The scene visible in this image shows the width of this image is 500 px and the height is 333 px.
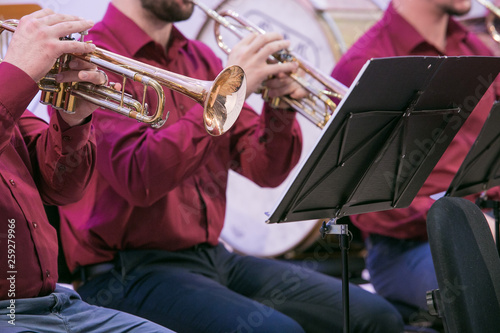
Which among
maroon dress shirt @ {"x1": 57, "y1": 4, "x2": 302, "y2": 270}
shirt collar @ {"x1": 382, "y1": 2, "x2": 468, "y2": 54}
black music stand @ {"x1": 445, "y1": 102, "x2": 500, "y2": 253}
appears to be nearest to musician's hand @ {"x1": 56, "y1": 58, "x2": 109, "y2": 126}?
maroon dress shirt @ {"x1": 57, "y1": 4, "x2": 302, "y2": 270}

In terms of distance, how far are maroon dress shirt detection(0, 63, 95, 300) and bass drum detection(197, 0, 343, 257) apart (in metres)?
1.43

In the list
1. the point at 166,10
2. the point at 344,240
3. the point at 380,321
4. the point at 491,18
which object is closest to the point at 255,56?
the point at 166,10

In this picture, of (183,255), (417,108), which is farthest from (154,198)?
(417,108)

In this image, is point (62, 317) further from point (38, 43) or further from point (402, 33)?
point (402, 33)

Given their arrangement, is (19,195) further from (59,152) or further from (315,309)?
(315,309)

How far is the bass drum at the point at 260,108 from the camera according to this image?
3121 mm

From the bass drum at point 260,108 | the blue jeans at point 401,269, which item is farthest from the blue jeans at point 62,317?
the bass drum at point 260,108

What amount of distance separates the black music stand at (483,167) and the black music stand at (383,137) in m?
0.17

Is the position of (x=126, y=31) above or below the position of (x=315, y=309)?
above

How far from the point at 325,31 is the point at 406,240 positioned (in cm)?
110

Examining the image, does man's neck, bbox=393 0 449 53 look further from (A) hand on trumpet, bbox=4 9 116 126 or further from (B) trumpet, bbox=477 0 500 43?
(A) hand on trumpet, bbox=4 9 116 126

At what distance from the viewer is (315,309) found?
2.18 meters

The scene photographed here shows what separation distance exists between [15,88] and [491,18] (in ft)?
9.18

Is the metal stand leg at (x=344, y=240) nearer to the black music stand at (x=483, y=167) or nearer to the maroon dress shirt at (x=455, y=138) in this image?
the black music stand at (x=483, y=167)
